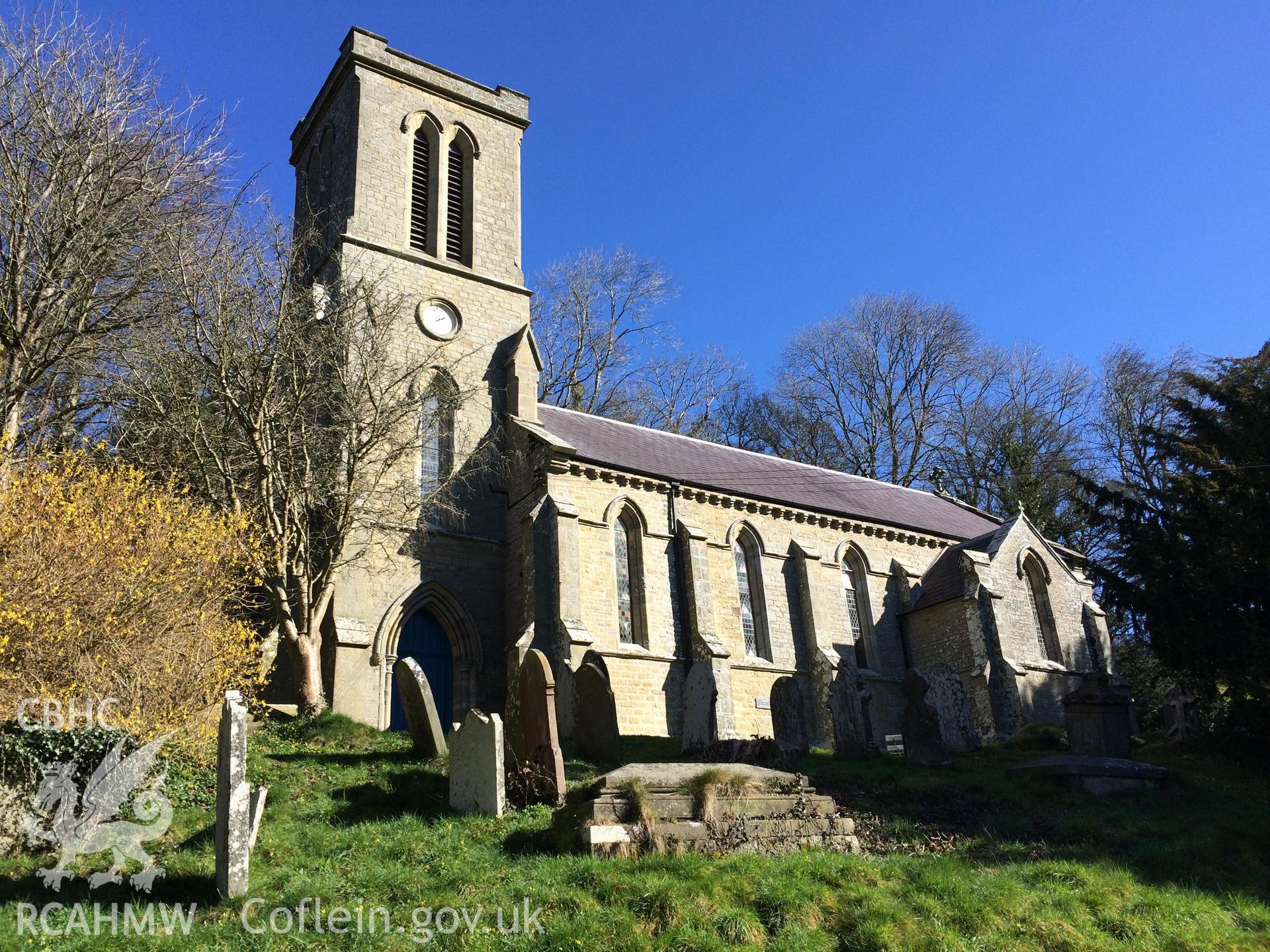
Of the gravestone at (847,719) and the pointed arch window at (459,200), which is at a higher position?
the pointed arch window at (459,200)

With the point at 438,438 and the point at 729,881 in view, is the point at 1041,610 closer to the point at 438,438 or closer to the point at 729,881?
the point at 438,438

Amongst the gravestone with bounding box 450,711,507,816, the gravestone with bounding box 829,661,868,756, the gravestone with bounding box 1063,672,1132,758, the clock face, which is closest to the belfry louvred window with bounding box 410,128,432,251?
the clock face

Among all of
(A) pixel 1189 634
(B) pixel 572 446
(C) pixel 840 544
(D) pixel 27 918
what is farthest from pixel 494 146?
(D) pixel 27 918

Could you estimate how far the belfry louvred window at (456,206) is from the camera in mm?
22547

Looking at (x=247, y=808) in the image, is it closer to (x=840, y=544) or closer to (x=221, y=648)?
(x=221, y=648)

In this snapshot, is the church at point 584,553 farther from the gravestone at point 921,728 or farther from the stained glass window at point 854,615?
the gravestone at point 921,728

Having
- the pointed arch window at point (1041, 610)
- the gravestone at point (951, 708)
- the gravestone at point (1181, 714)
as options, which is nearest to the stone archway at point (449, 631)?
the gravestone at point (951, 708)

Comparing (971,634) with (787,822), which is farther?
(971,634)

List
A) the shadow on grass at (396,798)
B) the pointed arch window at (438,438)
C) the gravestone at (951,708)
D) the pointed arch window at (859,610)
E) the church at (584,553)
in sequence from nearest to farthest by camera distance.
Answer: the shadow on grass at (396,798), the gravestone at (951,708), the church at (584,553), the pointed arch window at (438,438), the pointed arch window at (859,610)

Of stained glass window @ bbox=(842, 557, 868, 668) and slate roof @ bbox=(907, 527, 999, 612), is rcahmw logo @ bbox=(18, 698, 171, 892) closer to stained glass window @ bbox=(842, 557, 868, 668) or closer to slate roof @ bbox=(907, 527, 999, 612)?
stained glass window @ bbox=(842, 557, 868, 668)

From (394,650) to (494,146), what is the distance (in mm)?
13647

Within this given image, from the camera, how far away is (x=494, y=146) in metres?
24.1

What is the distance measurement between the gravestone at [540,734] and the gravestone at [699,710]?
11.7 feet

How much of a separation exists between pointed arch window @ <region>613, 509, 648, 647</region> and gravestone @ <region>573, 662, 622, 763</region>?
6.26 metres
